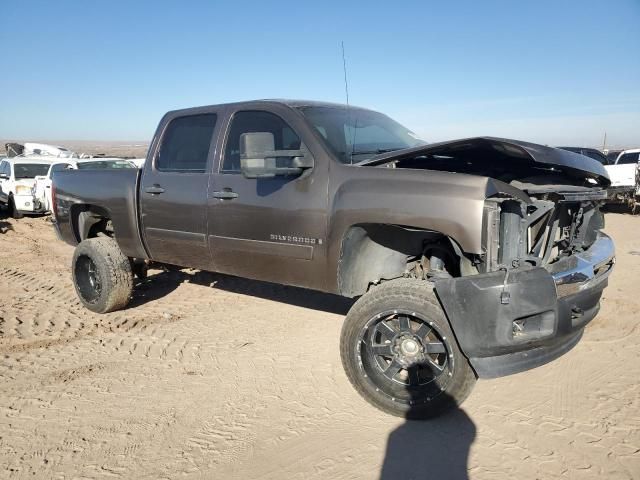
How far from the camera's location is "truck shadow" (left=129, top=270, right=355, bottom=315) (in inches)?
225

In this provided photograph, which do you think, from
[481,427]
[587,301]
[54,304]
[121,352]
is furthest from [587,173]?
[54,304]

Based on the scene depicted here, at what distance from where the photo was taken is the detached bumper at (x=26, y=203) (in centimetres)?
1409

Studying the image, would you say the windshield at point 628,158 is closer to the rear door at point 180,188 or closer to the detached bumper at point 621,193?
the detached bumper at point 621,193

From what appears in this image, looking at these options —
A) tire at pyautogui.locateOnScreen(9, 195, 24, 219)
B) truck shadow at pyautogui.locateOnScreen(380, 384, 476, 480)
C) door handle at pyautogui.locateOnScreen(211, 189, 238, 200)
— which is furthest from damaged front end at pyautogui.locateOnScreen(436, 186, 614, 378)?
tire at pyautogui.locateOnScreen(9, 195, 24, 219)

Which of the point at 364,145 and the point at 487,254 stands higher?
the point at 364,145

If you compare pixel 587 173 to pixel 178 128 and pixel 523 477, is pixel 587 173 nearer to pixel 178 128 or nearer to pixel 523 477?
pixel 523 477

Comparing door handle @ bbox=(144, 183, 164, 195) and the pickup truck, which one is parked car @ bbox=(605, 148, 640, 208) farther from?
door handle @ bbox=(144, 183, 164, 195)

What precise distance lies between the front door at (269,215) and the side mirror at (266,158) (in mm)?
94

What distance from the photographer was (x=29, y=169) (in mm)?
14703

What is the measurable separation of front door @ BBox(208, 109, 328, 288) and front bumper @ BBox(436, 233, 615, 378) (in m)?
1.06

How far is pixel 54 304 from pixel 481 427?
489 centimetres

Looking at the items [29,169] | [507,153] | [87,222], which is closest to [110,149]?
[29,169]

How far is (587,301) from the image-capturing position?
10.4 feet

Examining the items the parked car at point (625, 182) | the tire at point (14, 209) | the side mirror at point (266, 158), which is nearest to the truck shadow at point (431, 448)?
the side mirror at point (266, 158)
